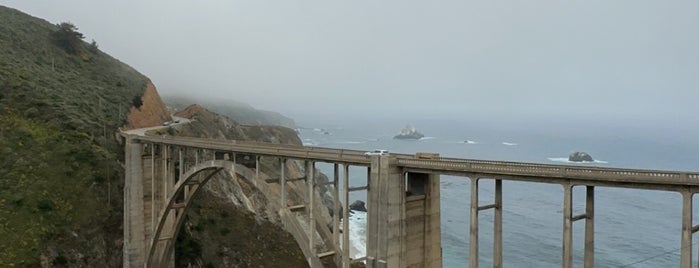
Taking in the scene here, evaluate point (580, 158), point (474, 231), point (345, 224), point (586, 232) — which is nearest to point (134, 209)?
point (345, 224)

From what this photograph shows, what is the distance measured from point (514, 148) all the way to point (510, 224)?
116m

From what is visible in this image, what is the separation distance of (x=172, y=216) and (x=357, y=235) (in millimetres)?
36622

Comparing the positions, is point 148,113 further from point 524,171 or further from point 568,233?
point 568,233

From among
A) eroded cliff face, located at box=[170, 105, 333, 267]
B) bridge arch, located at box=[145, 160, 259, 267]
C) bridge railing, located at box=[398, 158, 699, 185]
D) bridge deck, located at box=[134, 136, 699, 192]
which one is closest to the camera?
bridge railing, located at box=[398, 158, 699, 185]

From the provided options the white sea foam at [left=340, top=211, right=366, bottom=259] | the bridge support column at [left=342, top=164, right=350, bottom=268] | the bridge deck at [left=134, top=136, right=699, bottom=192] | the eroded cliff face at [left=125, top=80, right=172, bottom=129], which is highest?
the eroded cliff face at [left=125, top=80, right=172, bottom=129]

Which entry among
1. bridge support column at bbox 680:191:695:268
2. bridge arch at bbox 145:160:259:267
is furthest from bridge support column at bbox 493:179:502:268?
bridge arch at bbox 145:160:259:267

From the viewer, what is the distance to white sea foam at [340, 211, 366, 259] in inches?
2408

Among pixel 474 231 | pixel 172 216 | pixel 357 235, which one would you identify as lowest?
pixel 357 235

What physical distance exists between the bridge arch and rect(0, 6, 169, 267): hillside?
10.7ft

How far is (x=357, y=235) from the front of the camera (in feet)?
228

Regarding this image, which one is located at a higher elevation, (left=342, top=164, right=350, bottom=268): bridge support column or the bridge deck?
the bridge deck

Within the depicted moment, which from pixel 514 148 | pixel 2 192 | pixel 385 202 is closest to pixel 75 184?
pixel 2 192

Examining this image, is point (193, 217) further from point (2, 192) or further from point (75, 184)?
point (2, 192)

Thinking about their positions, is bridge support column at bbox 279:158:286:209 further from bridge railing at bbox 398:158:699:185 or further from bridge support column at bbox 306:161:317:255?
bridge railing at bbox 398:158:699:185
